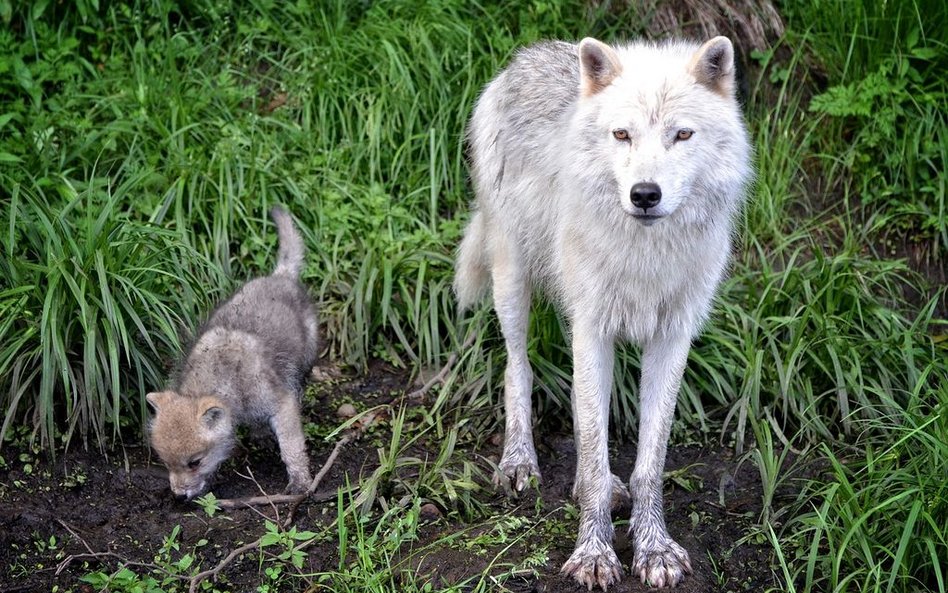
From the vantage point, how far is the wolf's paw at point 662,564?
15.2 ft

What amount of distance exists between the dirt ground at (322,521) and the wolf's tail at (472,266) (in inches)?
34.0

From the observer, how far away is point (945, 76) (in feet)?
22.9

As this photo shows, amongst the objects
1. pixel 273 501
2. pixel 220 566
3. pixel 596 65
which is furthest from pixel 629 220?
pixel 220 566

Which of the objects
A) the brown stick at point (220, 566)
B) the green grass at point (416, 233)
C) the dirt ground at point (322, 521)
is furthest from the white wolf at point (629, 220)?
the brown stick at point (220, 566)

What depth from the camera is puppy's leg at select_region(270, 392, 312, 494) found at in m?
5.33

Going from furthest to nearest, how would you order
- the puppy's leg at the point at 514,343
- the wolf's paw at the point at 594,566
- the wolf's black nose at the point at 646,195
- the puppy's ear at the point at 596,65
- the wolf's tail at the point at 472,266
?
the wolf's tail at the point at 472,266, the puppy's leg at the point at 514,343, the wolf's paw at the point at 594,566, the puppy's ear at the point at 596,65, the wolf's black nose at the point at 646,195

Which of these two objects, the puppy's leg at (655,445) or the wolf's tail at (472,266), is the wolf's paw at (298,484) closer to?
the wolf's tail at (472,266)

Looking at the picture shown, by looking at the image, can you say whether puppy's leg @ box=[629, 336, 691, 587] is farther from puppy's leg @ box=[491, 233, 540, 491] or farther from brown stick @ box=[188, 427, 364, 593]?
brown stick @ box=[188, 427, 364, 593]

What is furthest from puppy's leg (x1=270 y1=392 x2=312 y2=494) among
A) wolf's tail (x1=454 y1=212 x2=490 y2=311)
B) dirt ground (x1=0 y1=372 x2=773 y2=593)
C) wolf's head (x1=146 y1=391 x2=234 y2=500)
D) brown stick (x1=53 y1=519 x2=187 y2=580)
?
wolf's tail (x1=454 y1=212 x2=490 y2=311)

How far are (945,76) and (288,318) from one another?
436 centimetres

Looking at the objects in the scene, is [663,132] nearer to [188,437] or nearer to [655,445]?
[655,445]

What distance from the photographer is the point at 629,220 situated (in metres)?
4.50

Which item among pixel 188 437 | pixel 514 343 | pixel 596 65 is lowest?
pixel 188 437

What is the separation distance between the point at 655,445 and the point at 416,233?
244 cm
